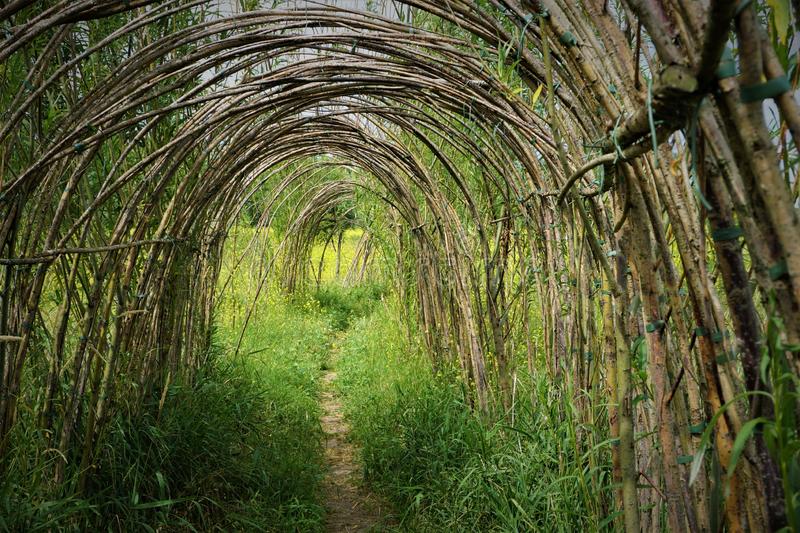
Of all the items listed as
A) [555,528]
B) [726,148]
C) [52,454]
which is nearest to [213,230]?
[52,454]

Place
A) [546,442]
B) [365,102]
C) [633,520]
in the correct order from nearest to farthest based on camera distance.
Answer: [633,520] < [546,442] < [365,102]

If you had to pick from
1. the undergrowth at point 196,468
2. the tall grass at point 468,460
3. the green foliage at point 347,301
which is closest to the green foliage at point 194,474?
the undergrowth at point 196,468

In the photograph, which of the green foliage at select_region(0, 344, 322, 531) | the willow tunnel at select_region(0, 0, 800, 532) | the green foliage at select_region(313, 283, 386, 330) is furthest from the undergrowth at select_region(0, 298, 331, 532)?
the green foliage at select_region(313, 283, 386, 330)

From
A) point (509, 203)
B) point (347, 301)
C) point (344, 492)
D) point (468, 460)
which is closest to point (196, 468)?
point (344, 492)

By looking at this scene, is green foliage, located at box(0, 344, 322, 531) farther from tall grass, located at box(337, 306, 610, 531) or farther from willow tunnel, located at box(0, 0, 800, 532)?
tall grass, located at box(337, 306, 610, 531)

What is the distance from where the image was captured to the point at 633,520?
5.18ft

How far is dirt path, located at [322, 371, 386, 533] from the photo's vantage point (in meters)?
3.77

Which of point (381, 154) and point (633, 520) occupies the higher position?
point (381, 154)

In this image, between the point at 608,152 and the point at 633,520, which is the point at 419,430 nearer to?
the point at 633,520

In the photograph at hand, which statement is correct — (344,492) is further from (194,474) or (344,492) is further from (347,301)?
(347,301)

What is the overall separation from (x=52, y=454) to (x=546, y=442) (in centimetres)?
230

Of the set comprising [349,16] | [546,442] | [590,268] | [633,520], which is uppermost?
[349,16]

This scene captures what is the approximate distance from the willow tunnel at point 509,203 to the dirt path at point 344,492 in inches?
39.3

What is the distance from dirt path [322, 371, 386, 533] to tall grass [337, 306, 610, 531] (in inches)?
4.8
